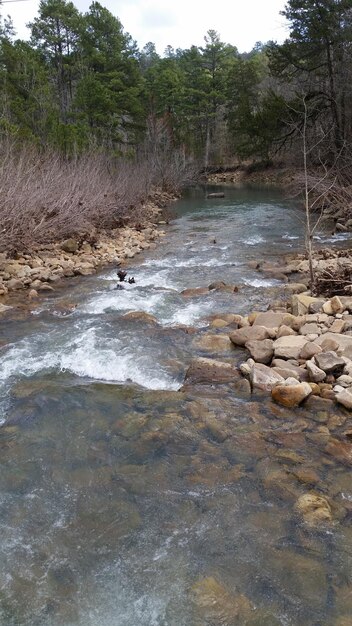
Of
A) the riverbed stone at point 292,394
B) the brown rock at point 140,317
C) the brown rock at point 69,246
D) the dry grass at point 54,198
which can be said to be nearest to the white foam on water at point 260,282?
the brown rock at point 140,317

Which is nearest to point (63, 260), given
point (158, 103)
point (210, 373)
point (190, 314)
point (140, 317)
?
point (140, 317)

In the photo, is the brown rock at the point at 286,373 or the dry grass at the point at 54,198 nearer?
the brown rock at the point at 286,373

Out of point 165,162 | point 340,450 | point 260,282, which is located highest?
point 165,162

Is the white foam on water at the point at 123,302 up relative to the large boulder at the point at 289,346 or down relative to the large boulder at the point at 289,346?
down

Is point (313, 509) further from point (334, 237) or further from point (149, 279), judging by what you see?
point (334, 237)

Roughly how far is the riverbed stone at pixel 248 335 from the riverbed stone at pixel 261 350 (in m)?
0.21

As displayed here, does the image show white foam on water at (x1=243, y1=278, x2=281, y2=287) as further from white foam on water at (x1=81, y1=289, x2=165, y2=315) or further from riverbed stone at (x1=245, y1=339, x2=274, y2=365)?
riverbed stone at (x1=245, y1=339, x2=274, y2=365)

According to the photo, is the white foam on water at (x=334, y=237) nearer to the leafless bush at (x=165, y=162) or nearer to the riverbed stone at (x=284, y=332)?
the riverbed stone at (x=284, y=332)

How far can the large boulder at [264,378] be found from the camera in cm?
487

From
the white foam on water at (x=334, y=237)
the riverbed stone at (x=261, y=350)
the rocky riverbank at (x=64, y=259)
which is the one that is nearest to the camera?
the riverbed stone at (x=261, y=350)

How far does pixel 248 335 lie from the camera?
605cm

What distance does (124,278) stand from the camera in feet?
31.4

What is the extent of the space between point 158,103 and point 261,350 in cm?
3721

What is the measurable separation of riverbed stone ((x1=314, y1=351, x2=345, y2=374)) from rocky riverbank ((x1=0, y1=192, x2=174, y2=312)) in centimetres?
528
